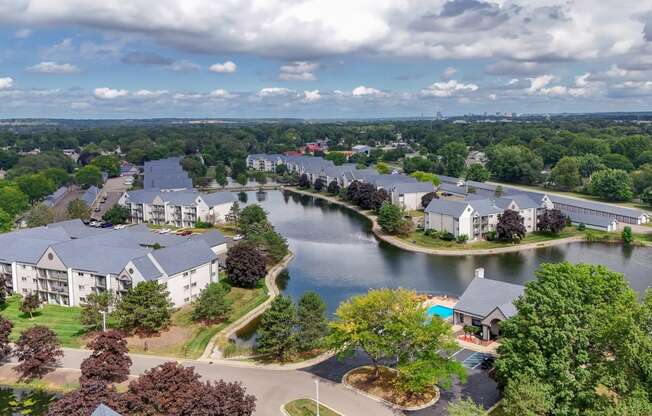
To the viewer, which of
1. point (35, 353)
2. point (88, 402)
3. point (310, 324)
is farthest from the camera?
point (310, 324)

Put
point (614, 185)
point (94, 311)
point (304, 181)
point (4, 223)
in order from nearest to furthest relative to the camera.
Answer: point (94, 311)
point (4, 223)
point (614, 185)
point (304, 181)

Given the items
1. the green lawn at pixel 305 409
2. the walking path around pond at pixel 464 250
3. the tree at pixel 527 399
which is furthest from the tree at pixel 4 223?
the tree at pixel 527 399

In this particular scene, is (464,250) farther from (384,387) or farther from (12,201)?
(12,201)

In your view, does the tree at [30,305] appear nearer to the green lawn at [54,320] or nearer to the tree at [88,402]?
the green lawn at [54,320]

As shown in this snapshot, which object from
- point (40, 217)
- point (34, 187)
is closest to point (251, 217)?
point (40, 217)

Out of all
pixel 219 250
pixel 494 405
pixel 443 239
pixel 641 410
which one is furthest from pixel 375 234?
pixel 641 410

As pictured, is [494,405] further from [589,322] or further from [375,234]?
[375,234]
